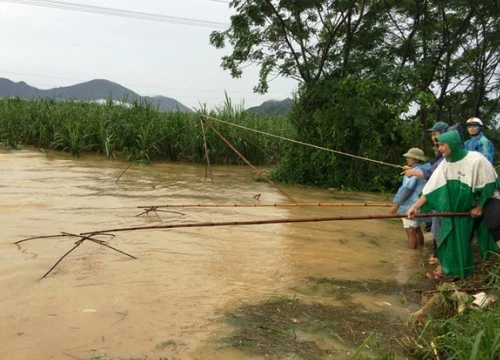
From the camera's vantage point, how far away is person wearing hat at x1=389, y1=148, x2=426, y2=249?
213 inches

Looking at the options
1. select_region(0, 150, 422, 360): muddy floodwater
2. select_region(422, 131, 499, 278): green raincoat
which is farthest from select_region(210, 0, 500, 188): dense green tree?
select_region(422, 131, 499, 278): green raincoat

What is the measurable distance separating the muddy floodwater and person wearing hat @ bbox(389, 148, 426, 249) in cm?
22

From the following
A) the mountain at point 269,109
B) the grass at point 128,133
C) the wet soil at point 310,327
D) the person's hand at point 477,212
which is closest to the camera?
the wet soil at point 310,327

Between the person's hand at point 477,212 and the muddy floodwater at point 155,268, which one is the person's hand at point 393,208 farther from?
the person's hand at point 477,212

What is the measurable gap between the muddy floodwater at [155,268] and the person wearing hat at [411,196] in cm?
22

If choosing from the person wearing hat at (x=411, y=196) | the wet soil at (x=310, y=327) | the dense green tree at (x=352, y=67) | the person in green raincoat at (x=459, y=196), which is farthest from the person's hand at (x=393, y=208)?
the dense green tree at (x=352, y=67)

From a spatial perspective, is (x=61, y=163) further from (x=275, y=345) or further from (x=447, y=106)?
(x=447, y=106)

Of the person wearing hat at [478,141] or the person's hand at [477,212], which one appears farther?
the person wearing hat at [478,141]

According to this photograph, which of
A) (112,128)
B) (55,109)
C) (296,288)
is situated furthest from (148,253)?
(55,109)

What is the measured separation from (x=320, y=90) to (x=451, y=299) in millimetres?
7140

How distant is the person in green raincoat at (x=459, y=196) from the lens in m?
3.96

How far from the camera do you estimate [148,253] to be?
4.64 metres

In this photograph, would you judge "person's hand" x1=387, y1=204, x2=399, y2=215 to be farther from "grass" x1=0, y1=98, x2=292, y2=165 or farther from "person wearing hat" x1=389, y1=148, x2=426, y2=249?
"grass" x1=0, y1=98, x2=292, y2=165

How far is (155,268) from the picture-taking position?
418 centimetres
